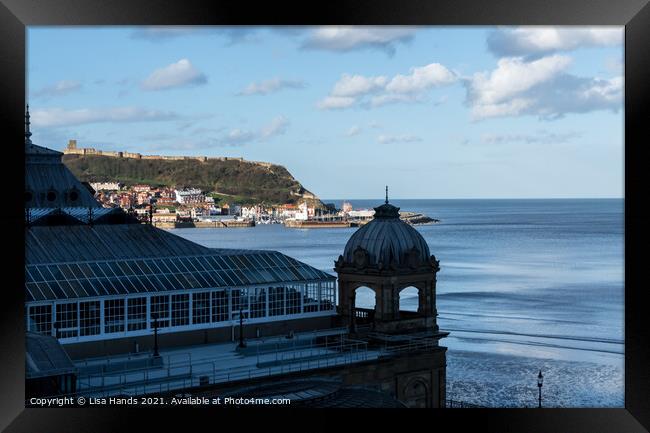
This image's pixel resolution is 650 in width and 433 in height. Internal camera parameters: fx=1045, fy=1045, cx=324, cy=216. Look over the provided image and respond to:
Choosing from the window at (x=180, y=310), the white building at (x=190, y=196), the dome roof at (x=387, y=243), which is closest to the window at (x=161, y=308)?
the window at (x=180, y=310)

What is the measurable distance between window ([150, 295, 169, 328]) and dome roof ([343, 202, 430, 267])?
5.70 m

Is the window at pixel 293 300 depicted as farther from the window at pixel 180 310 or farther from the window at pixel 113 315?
the window at pixel 113 315

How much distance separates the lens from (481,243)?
11888 cm

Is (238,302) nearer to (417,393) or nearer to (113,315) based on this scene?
(113,315)

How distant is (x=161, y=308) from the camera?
80.3 ft

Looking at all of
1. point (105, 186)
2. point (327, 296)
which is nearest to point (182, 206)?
A: point (105, 186)

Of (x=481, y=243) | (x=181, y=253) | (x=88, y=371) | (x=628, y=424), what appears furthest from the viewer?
(x=481, y=243)

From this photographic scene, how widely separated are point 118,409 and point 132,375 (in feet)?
22.1

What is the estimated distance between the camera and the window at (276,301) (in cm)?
2662

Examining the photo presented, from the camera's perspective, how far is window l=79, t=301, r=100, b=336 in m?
23.2

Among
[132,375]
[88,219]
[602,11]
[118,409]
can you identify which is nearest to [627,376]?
[602,11]

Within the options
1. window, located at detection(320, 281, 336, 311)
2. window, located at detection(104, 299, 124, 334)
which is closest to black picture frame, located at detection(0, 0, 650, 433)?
window, located at detection(104, 299, 124, 334)

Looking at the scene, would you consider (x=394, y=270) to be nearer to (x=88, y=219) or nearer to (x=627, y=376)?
(x=88, y=219)

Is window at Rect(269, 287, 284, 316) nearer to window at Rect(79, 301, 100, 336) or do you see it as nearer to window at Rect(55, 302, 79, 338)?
window at Rect(79, 301, 100, 336)
